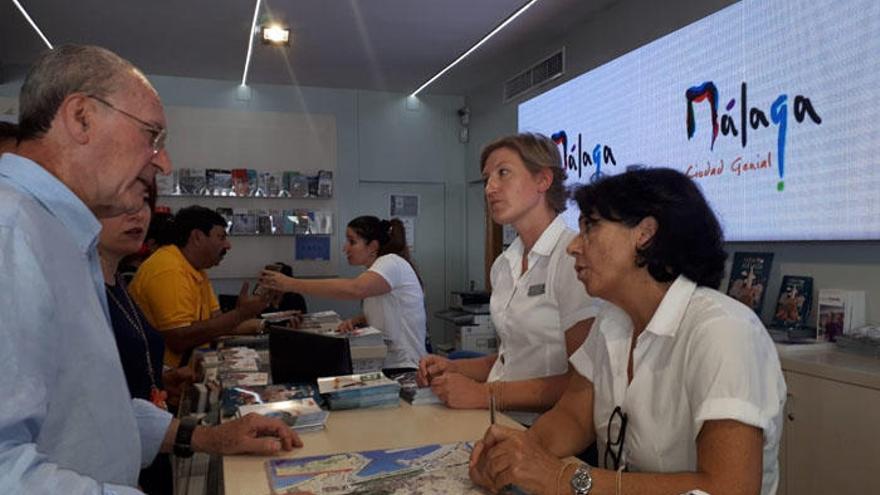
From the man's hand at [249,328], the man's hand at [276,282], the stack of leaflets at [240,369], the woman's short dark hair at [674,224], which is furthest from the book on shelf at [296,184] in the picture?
the woman's short dark hair at [674,224]

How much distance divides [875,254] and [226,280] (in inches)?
213

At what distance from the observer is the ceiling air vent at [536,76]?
4.83 metres

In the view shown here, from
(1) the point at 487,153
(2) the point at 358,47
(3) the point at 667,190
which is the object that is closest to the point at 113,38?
(2) the point at 358,47

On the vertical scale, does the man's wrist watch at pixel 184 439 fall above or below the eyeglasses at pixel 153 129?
below

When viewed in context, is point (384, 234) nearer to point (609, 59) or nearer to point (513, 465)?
point (609, 59)

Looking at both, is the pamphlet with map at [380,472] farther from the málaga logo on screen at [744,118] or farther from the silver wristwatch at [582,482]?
the málaga logo on screen at [744,118]

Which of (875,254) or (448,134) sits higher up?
(448,134)

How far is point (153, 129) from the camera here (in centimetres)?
105

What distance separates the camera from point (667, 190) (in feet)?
4.17

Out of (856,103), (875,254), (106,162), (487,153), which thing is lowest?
(875,254)

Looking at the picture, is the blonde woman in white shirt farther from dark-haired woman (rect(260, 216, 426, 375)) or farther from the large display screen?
dark-haired woman (rect(260, 216, 426, 375))

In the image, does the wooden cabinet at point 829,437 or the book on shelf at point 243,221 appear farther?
the book on shelf at point 243,221

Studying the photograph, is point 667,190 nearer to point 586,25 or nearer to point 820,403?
point 820,403

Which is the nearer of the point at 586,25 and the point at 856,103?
the point at 856,103
